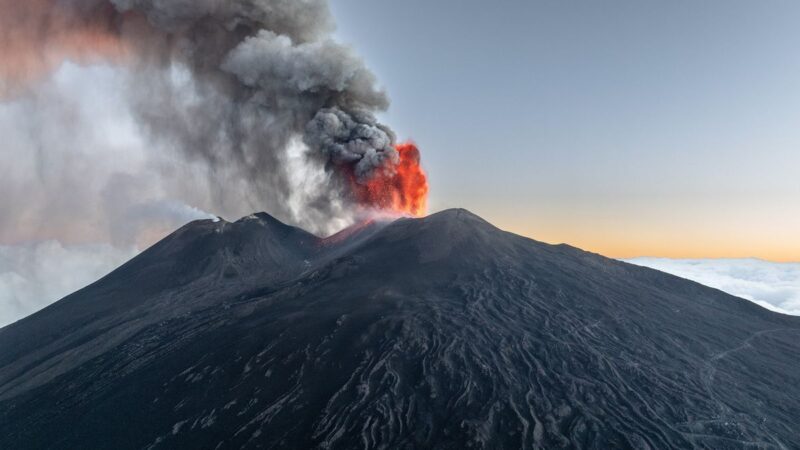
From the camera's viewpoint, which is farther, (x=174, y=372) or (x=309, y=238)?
(x=309, y=238)

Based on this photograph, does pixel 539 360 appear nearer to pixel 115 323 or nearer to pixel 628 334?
pixel 628 334

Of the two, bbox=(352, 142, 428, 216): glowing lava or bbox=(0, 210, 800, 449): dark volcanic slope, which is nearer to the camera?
bbox=(0, 210, 800, 449): dark volcanic slope

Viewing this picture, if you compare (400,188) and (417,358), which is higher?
(400,188)

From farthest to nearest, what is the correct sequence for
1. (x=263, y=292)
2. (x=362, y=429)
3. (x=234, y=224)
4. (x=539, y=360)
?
(x=234, y=224) < (x=263, y=292) < (x=539, y=360) < (x=362, y=429)

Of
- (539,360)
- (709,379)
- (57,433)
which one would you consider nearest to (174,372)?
(57,433)

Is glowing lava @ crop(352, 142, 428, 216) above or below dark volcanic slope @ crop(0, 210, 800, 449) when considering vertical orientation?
above
